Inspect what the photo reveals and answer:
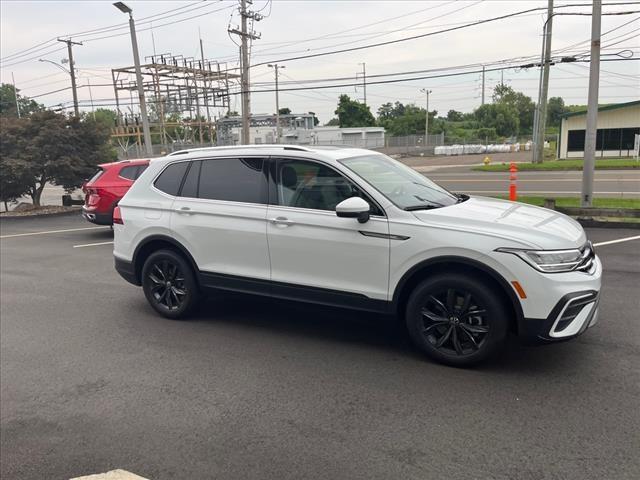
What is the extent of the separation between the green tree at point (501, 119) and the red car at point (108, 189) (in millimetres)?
83475

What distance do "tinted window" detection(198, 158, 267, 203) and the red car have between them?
6.38 metres

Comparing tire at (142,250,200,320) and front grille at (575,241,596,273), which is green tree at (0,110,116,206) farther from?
front grille at (575,241,596,273)

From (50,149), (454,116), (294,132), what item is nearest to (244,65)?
(50,149)

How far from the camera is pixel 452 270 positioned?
409 cm

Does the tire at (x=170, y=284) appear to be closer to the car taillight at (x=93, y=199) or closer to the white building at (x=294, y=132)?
the car taillight at (x=93, y=199)

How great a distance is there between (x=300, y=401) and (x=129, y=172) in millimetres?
9182

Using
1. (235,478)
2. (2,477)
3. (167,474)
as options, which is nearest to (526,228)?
(235,478)

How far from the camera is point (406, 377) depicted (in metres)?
4.04

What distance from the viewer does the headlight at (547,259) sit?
3768mm

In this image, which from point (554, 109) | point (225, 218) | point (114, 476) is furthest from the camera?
point (554, 109)

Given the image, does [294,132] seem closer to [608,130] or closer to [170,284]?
[608,130]

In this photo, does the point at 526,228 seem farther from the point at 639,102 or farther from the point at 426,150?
the point at 426,150

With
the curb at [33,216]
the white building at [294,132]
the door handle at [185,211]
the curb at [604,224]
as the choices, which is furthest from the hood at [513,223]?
the white building at [294,132]

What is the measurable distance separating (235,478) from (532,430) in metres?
1.87
